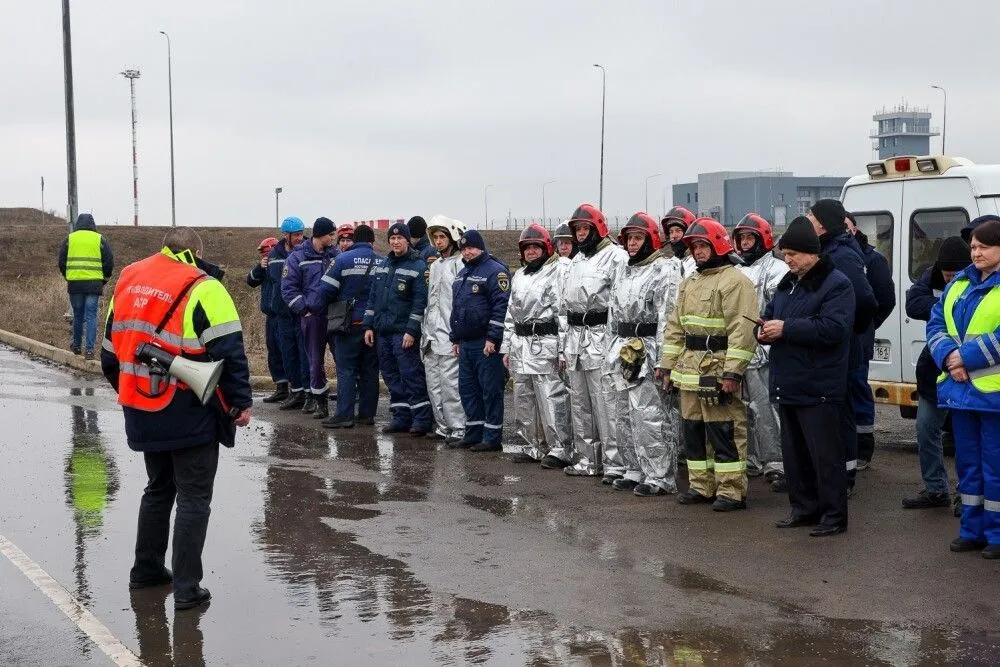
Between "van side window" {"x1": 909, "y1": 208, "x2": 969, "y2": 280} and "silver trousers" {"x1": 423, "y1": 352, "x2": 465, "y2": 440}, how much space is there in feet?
14.6

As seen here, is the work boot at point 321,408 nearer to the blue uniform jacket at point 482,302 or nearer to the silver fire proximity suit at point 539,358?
the blue uniform jacket at point 482,302

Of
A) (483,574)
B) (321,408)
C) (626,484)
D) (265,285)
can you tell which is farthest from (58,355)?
(483,574)

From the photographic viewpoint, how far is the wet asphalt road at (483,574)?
6.23 metres

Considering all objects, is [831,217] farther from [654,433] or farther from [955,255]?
[654,433]

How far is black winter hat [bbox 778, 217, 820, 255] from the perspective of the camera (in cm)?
850

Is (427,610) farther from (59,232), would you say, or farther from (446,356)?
(59,232)

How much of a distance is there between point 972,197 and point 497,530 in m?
5.69

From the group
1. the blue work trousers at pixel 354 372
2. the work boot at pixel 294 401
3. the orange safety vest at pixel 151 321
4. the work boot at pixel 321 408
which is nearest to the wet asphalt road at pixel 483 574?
the orange safety vest at pixel 151 321

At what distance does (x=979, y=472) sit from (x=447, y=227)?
6.14m

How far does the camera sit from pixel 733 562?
25.7 feet

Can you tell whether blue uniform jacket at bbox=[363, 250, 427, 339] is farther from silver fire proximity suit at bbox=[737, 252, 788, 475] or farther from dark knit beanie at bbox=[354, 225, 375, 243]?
silver fire proximity suit at bbox=[737, 252, 788, 475]

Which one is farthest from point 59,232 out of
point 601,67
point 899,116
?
point 899,116

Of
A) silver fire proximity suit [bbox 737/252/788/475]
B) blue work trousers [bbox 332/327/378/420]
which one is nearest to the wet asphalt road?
silver fire proximity suit [bbox 737/252/788/475]

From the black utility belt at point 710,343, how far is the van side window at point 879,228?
146 inches
